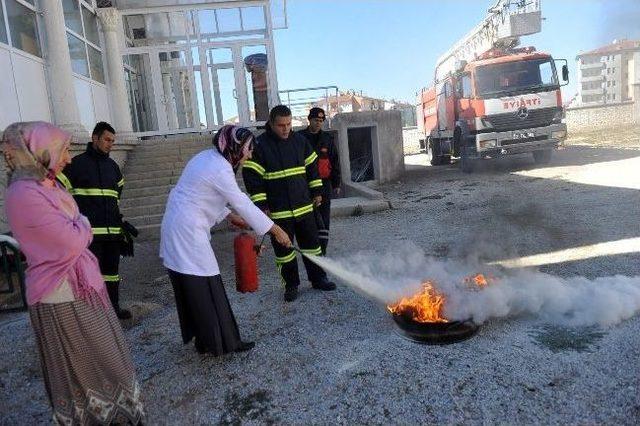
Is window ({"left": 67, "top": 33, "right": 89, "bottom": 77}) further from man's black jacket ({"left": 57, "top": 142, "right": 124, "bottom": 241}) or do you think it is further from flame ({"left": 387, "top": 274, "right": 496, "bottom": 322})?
flame ({"left": 387, "top": 274, "right": 496, "bottom": 322})

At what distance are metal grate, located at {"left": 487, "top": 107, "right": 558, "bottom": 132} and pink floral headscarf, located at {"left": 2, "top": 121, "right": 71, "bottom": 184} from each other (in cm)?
1215

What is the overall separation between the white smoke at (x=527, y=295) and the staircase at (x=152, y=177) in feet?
17.5

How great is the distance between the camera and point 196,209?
3094mm

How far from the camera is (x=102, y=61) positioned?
12.4 m

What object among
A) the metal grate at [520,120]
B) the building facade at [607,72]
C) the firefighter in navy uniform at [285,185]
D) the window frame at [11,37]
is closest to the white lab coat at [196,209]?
the firefighter in navy uniform at [285,185]

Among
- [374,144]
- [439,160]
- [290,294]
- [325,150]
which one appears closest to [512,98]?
[374,144]

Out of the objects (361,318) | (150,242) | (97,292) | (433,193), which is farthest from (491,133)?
(97,292)

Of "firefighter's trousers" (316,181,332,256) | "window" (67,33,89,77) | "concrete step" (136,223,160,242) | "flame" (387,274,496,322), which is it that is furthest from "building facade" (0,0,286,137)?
"flame" (387,274,496,322)

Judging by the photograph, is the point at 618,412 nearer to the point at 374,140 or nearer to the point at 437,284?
the point at 437,284

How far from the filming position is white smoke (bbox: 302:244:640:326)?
137 inches

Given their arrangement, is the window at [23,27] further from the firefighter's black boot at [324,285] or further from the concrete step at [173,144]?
the firefighter's black boot at [324,285]

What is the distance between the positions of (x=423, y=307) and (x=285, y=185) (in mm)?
1685

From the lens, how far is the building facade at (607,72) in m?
61.4

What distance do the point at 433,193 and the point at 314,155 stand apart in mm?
6945
